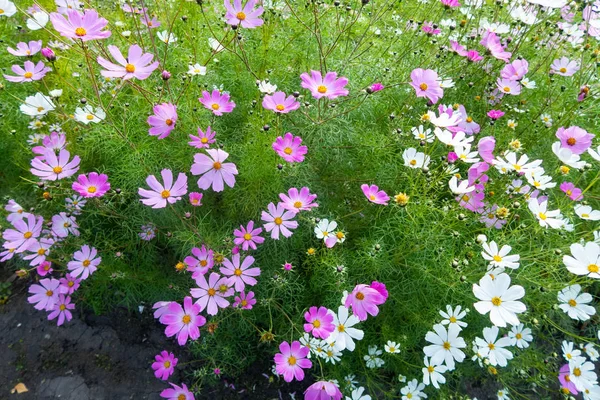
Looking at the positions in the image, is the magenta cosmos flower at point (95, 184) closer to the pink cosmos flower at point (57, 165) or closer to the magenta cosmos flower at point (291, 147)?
the pink cosmos flower at point (57, 165)

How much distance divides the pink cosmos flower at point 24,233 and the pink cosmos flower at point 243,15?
1110 millimetres

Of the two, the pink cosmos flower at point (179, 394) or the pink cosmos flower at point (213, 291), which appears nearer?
the pink cosmos flower at point (213, 291)

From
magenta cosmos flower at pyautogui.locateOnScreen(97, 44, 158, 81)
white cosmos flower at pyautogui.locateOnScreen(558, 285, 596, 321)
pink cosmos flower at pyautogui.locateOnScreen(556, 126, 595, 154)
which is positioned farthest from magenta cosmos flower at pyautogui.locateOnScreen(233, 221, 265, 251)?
pink cosmos flower at pyautogui.locateOnScreen(556, 126, 595, 154)

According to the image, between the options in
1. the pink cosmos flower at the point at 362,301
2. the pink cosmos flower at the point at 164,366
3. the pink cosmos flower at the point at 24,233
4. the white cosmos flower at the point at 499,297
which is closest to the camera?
the white cosmos flower at the point at 499,297

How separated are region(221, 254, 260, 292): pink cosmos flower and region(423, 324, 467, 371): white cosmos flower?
2.18 ft

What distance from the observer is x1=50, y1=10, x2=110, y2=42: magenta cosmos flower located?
1079 mm

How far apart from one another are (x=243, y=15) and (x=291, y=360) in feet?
4.15

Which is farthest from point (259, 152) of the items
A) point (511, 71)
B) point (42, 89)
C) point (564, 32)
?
point (564, 32)

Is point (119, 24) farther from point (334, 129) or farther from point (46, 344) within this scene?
point (46, 344)

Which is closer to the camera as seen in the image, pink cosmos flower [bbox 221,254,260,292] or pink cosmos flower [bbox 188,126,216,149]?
pink cosmos flower [bbox 188,126,216,149]

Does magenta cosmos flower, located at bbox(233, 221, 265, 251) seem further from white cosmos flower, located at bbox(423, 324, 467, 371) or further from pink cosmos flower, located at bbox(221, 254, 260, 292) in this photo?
white cosmos flower, located at bbox(423, 324, 467, 371)

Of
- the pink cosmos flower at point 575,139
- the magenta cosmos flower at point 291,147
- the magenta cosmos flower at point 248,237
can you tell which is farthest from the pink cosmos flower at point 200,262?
the pink cosmos flower at point 575,139

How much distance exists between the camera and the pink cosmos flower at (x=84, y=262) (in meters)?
1.61

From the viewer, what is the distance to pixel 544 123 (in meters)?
1.88
